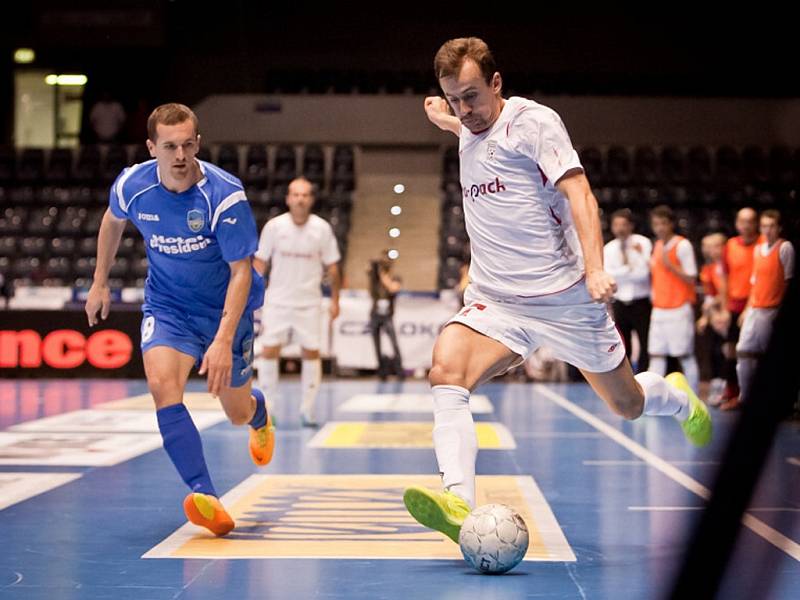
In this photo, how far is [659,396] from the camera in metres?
5.73

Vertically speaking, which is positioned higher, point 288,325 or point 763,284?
point 763,284

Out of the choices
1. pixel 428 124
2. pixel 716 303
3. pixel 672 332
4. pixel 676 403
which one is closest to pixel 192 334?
pixel 676 403

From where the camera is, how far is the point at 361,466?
7926 millimetres

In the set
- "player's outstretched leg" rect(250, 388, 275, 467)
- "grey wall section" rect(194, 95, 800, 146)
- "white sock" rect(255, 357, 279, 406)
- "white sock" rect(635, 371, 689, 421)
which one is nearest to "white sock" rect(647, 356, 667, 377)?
"white sock" rect(255, 357, 279, 406)

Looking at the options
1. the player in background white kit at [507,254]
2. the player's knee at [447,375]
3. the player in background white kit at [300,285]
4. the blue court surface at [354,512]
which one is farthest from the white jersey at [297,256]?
the player's knee at [447,375]

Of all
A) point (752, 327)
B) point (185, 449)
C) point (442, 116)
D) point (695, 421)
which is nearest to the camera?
point (185, 449)

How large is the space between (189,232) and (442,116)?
1.32m

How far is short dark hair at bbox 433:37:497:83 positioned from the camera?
4.69 m

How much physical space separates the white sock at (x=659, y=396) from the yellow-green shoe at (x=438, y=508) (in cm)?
146

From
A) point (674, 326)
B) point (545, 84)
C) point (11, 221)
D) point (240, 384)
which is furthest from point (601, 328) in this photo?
point (545, 84)

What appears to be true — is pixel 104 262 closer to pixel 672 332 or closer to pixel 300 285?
pixel 300 285

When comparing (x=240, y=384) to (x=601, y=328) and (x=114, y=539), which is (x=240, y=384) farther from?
(x=601, y=328)

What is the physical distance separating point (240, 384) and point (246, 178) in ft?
61.3

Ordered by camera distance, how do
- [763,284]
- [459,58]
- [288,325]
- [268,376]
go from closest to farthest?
[459,58] < [268,376] < [288,325] < [763,284]
